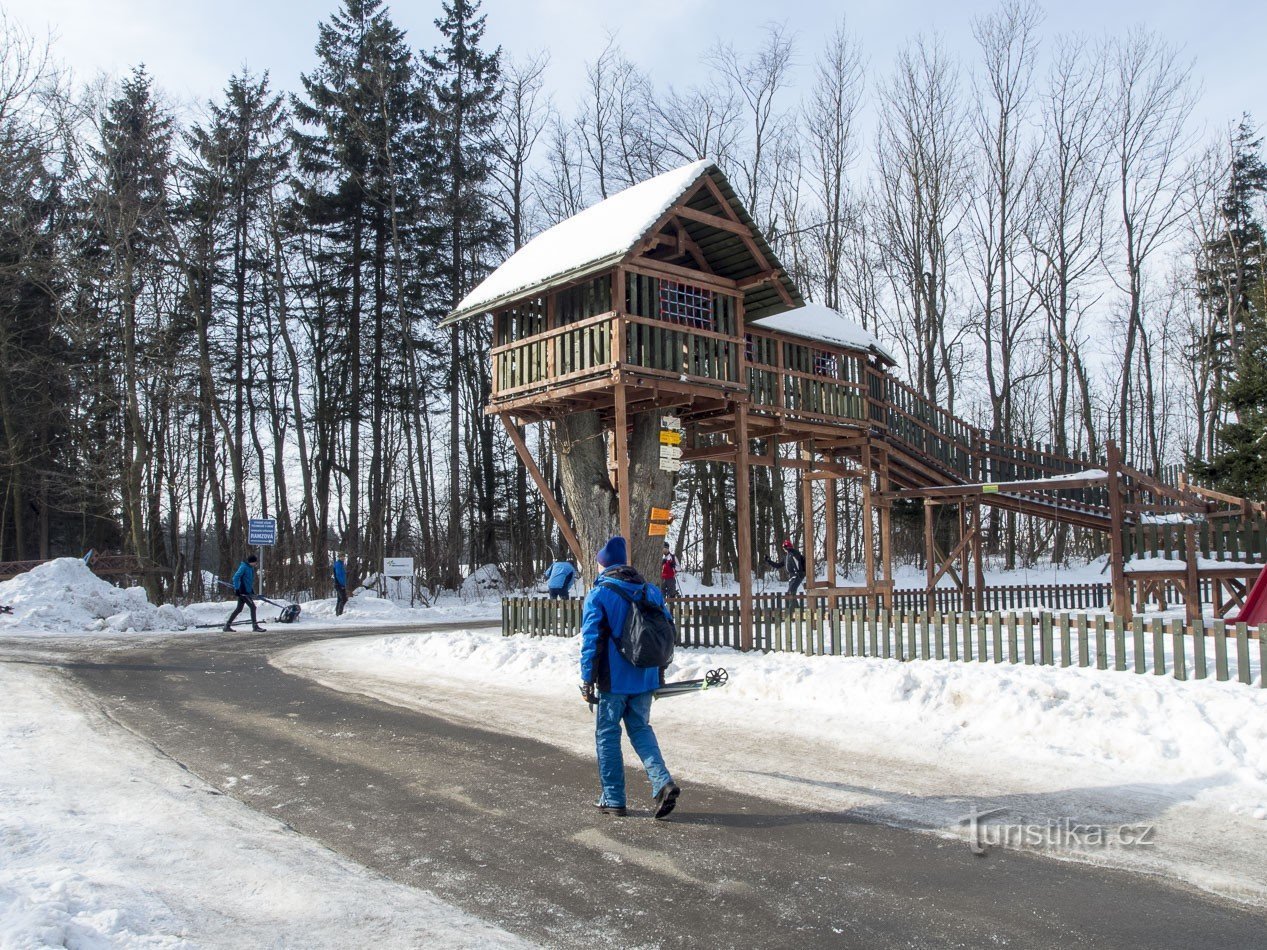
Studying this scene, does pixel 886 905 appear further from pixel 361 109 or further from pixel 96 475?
pixel 361 109

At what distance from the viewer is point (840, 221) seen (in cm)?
3916

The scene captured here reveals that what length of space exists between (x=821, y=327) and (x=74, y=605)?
1931 cm

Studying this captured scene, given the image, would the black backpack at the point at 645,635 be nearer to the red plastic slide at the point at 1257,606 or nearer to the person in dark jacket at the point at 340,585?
the red plastic slide at the point at 1257,606

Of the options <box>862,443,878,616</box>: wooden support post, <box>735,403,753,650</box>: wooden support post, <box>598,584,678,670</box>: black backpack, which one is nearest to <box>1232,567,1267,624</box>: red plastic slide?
<box>735,403,753,650</box>: wooden support post

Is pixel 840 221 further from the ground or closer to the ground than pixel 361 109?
closer to the ground

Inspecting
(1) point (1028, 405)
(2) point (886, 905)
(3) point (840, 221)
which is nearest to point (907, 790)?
(2) point (886, 905)

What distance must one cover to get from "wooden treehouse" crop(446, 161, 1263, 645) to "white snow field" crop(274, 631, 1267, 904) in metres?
4.24

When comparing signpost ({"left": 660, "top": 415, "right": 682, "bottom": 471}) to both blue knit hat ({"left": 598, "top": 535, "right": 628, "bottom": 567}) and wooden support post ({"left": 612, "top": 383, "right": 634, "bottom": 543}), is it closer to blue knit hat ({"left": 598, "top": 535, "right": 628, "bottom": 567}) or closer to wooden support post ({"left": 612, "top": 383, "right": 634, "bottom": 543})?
wooden support post ({"left": 612, "top": 383, "right": 634, "bottom": 543})

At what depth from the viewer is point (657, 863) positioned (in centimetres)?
521

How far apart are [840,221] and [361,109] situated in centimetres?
2037

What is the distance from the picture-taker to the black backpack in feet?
20.5

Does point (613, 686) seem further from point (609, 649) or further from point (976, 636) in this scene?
point (976, 636)

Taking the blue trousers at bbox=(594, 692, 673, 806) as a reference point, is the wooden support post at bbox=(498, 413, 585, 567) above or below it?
above

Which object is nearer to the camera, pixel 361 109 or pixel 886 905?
pixel 886 905
